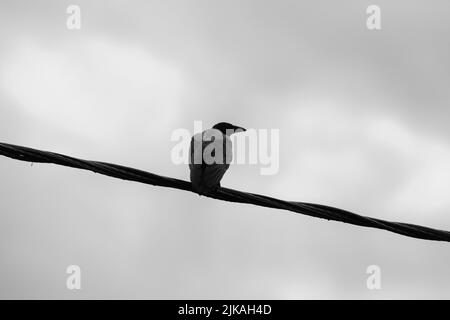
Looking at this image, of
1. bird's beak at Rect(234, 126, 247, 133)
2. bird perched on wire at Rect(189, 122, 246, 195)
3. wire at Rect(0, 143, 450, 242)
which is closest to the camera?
wire at Rect(0, 143, 450, 242)

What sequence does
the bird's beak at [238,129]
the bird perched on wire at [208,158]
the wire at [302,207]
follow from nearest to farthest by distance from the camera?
the wire at [302,207] → the bird perched on wire at [208,158] → the bird's beak at [238,129]

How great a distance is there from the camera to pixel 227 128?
1011cm

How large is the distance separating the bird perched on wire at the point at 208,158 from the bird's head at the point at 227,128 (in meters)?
0.29

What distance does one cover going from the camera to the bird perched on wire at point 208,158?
300 inches

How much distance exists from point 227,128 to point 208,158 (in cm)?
185

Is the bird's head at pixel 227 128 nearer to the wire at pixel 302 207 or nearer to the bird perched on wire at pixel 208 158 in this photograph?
the bird perched on wire at pixel 208 158

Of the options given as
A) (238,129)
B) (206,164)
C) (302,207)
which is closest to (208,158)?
(206,164)

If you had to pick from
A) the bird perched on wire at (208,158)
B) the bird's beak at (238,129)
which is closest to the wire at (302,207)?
the bird perched on wire at (208,158)

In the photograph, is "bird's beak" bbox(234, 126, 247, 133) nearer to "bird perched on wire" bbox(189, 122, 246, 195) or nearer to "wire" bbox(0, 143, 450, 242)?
"bird perched on wire" bbox(189, 122, 246, 195)

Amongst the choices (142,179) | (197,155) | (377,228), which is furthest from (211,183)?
(377,228)

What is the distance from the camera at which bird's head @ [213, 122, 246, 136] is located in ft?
32.9

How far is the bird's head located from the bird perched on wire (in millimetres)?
288

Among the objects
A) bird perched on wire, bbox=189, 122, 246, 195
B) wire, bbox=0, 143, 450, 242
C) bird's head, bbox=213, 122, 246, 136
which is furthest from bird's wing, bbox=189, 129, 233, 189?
wire, bbox=0, 143, 450, 242

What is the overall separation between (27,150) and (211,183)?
2.42m
